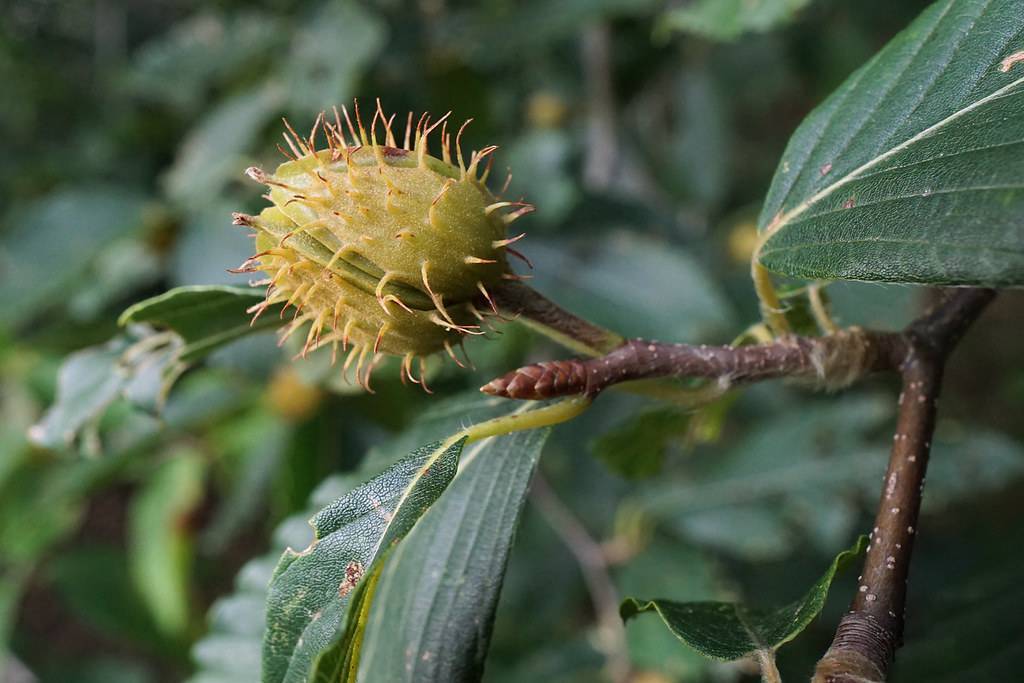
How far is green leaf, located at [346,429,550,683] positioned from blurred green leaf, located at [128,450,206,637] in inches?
71.8

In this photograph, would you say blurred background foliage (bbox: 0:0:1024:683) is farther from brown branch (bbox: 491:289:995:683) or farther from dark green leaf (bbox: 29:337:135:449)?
brown branch (bbox: 491:289:995:683)

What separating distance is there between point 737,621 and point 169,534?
2.31 meters

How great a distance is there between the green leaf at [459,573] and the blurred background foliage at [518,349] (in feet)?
0.94

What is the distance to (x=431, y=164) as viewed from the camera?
87 centimetres

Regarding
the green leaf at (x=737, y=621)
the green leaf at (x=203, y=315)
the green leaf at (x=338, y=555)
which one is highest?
the green leaf at (x=203, y=315)

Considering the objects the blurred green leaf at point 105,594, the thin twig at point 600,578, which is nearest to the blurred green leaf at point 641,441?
the thin twig at point 600,578

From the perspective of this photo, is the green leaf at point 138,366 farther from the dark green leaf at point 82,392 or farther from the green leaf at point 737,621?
the green leaf at point 737,621

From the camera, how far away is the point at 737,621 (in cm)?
91

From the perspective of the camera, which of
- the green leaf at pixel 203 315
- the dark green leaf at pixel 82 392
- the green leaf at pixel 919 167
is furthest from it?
the dark green leaf at pixel 82 392

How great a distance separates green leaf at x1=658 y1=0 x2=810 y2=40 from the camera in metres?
1.31

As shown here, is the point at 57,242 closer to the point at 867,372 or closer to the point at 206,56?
the point at 206,56

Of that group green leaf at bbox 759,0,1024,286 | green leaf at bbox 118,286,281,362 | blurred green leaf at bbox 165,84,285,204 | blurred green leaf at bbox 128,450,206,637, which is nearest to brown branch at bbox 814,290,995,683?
green leaf at bbox 759,0,1024,286

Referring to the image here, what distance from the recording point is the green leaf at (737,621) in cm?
82

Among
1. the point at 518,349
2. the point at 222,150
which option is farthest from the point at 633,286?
the point at 222,150
